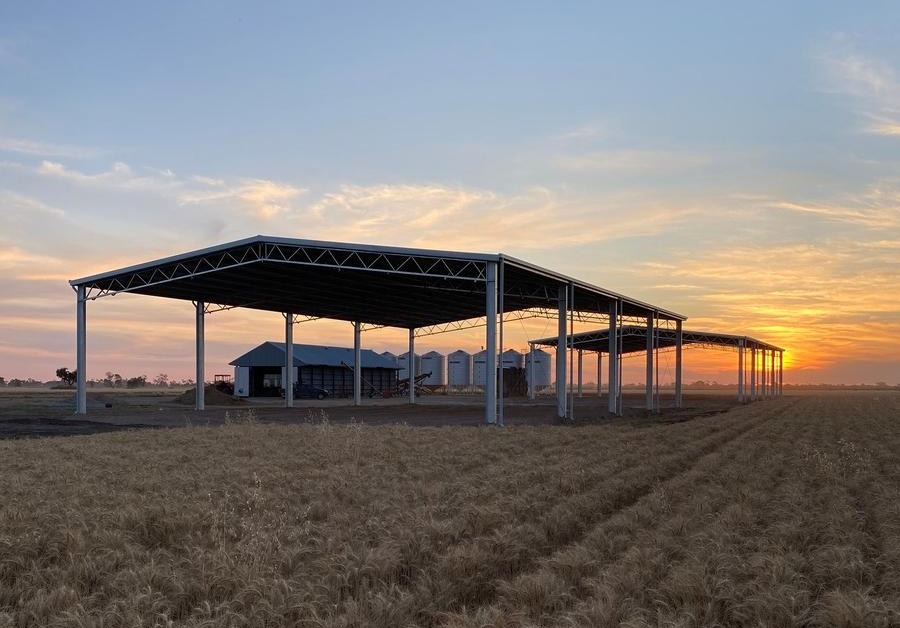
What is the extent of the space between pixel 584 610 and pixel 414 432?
19.6 m

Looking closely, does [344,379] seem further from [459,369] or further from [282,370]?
[459,369]

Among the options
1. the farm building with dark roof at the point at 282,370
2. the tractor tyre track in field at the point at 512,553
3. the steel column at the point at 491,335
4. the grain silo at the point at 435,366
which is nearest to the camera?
the tractor tyre track in field at the point at 512,553

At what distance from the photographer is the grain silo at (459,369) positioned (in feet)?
396

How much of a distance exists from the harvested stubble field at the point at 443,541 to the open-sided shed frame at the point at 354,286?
666 inches

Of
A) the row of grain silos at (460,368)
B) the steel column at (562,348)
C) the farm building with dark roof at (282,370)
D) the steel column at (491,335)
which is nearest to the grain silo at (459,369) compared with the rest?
the row of grain silos at (460,368)

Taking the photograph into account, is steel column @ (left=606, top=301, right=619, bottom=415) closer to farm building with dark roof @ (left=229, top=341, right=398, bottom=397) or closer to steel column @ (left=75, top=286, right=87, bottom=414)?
steel column @ (left=75, top=286, right=87, bottom=414)

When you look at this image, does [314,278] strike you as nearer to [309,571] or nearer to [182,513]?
[182,513]

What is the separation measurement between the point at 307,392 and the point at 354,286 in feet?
119

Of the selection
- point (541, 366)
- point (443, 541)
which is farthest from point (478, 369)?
point (443, 541)

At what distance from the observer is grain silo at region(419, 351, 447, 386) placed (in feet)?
393

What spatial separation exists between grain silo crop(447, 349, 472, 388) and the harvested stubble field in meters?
103

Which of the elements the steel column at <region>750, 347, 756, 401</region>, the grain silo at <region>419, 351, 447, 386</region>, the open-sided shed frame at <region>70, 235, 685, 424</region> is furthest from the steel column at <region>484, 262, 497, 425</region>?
the grain silo at <region>419, 351, 447, 386</region>

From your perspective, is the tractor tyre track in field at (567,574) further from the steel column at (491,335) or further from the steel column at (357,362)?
the steel column at (357,362)

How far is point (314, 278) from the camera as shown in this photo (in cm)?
4184
